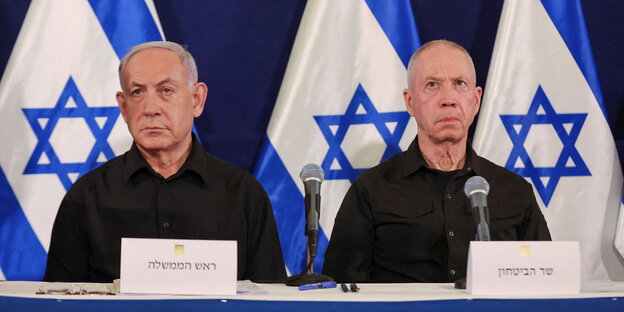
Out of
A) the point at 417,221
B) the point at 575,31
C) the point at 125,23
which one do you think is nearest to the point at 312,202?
the point at 417,221

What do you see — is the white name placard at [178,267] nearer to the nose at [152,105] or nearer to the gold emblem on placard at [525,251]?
the gold emblem on placard at [525,251]

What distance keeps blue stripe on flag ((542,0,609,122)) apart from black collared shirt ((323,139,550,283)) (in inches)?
30.2

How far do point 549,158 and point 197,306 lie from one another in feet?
7.42

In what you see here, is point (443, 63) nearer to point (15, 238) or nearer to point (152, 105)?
point (152, 105)

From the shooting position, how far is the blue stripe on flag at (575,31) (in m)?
3.59

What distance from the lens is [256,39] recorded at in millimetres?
3904

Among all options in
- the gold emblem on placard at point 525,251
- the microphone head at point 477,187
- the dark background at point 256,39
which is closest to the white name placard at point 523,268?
the gold emblem on placard at point 525,251

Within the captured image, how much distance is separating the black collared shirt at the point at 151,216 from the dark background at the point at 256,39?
827mm

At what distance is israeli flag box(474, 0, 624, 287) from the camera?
11.6ft

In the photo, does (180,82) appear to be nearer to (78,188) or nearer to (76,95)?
(78,188)

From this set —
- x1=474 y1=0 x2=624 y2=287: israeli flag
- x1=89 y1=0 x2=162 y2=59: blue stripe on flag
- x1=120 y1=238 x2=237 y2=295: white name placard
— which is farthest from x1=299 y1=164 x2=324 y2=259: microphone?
x1=89 y1=0 x2=162 y2=59: blue stripe on flag

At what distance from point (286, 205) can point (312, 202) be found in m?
1.36

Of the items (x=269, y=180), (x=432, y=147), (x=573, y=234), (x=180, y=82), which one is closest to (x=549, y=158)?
(x=573, y=234)

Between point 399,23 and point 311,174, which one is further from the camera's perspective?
point 399,23
